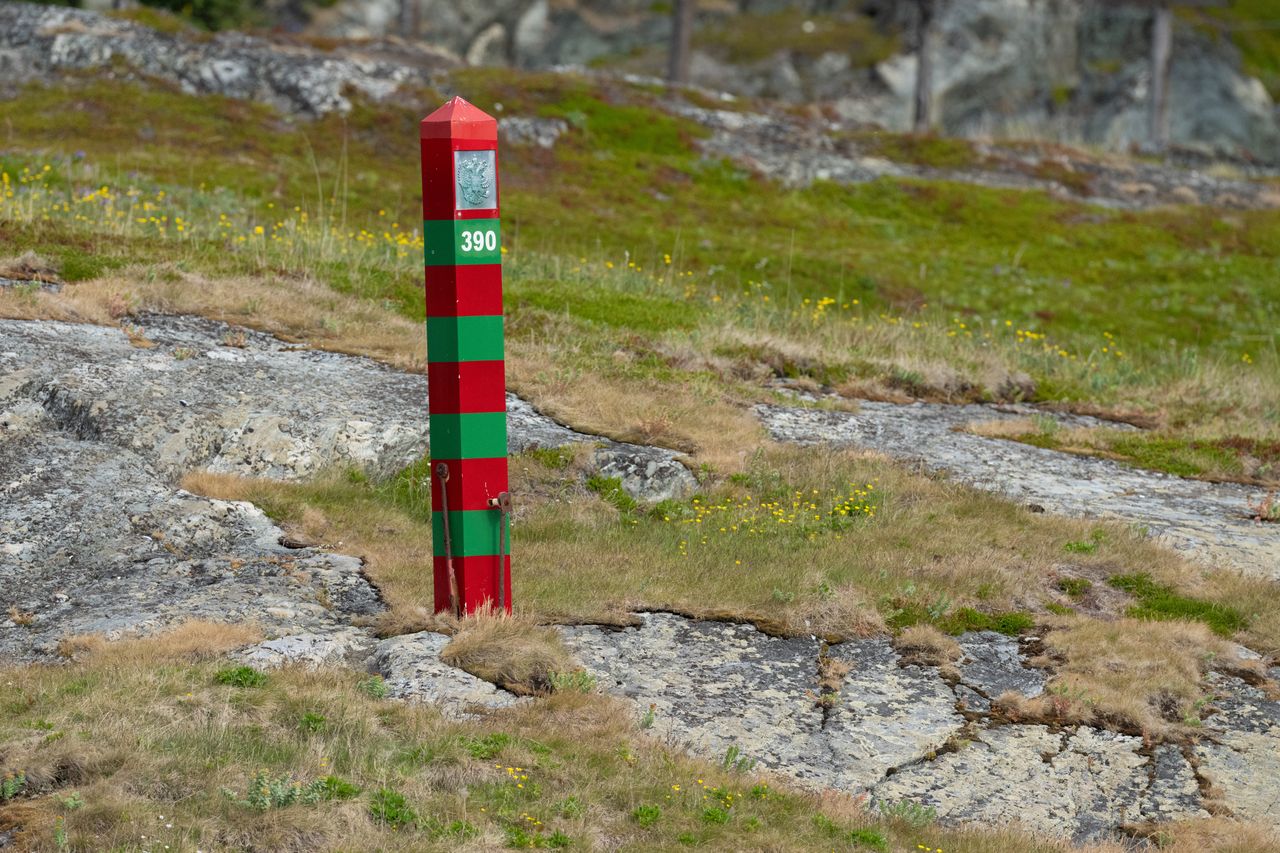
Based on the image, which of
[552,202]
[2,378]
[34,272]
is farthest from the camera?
[552,202]

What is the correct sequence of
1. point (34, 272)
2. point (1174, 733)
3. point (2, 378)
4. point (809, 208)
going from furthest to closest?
point (809, 208) < point (34, 272) < point (2, 378) < point (1174, 733)

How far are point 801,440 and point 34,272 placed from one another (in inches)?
328

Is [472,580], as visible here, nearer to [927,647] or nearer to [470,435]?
[470,435]

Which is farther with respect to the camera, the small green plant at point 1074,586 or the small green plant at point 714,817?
the small green plant at point 1074,586

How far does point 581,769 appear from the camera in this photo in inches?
270

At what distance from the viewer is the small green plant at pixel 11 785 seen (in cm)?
605

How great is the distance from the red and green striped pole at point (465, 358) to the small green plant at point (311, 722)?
181cm

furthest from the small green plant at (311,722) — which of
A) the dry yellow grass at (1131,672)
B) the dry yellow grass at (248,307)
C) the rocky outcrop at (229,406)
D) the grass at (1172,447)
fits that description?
the grass at (1172,447)

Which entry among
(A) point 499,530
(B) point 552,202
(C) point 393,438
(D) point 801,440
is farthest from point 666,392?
(B) point 552,202

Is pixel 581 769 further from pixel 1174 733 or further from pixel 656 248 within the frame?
pixel 656 248

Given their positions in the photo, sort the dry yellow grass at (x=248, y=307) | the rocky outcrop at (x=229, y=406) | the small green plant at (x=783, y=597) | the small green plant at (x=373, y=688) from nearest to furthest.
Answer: the small green plant at (x=373, y=688) → the small green plant at (x=783, y=597) → the rocky outcrop at (x=229, y=406) → the dry yellow grass at (x=248, y=307)

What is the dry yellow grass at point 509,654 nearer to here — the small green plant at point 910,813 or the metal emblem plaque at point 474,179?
the small green plant at point 910,813

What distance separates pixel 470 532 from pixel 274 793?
2758 millimetres

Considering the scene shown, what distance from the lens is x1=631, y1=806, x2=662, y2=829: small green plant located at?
643 cm
